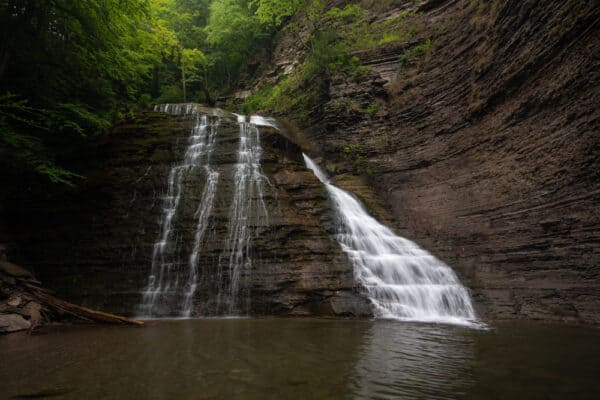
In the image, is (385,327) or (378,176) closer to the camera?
(385,327)

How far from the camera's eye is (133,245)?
826cm

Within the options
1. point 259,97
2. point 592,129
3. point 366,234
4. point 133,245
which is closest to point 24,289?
point 133,245

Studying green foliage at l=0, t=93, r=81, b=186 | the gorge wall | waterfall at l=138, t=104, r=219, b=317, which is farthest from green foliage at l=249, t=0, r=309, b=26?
green foliage at l=0, t=93, r=81, b=186

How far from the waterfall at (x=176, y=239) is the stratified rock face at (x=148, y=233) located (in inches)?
7.0

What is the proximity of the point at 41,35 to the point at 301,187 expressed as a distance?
314 inches

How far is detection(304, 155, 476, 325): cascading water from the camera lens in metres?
6.71

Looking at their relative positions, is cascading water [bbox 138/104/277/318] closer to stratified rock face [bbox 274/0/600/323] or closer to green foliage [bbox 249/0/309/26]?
stratified rock face [bbox 274/0/600/323]

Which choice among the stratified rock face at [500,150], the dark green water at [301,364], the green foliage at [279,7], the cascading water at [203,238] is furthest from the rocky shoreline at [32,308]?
the green foliage at [279,7]

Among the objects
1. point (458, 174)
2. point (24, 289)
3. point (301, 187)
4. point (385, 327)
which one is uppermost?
point (458, 174)

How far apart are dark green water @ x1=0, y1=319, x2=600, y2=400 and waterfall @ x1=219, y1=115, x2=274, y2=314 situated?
233 cm

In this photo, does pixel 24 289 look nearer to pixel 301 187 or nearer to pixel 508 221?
pixel 301 187

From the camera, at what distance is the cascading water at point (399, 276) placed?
22.0 feet

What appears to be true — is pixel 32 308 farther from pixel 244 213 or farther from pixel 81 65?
pixel 81 65

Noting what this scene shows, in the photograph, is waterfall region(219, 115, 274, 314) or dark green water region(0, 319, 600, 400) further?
waterfall region(219, 115, 274, 314)
